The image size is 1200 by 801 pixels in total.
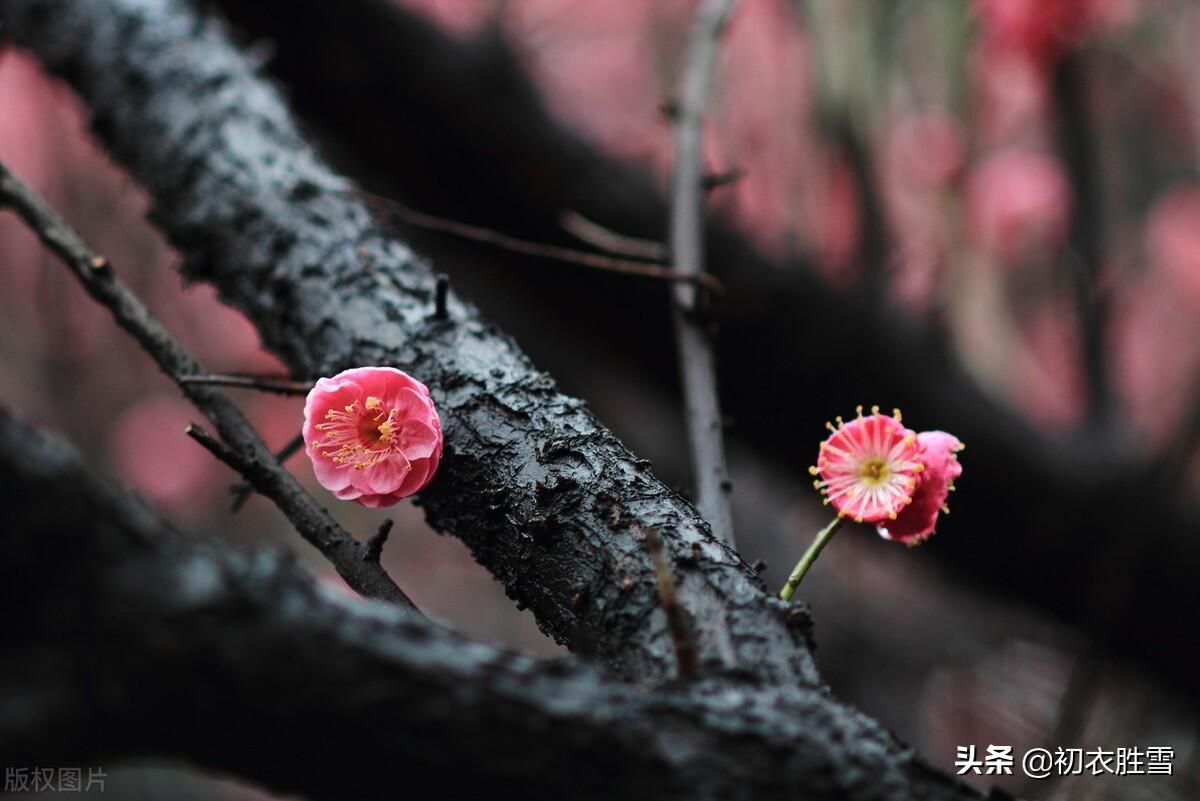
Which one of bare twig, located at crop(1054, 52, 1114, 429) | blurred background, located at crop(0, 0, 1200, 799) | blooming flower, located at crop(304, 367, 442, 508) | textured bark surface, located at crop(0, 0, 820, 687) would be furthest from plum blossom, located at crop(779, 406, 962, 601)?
bare twig, located at crop(1054, 52, 1114, 429)

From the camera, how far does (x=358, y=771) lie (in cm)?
43

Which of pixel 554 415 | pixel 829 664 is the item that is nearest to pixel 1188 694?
pixel 829 664

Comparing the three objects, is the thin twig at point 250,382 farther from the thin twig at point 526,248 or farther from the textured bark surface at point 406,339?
the thin twig at point 526,248

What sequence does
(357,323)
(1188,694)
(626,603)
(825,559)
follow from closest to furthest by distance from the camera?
(626,603), (357,323), (1188,694), (825,559)

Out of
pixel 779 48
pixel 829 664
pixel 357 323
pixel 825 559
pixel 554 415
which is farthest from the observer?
pixel 825 559

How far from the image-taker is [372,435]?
67 cm

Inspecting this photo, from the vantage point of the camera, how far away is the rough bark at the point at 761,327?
1.82 metres

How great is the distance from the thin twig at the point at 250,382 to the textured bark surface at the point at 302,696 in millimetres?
292

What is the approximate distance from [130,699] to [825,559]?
7.93 feet

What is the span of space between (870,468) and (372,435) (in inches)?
14.0

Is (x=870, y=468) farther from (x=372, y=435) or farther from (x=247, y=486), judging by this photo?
(x=247, y=486)

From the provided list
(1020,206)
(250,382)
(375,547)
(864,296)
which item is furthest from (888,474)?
(1020,206)

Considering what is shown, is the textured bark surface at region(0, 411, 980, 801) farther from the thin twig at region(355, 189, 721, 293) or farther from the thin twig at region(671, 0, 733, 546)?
the thin twig at region(355, 189, 721, 293)

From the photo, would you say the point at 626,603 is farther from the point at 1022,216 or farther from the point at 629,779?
the point at 1022,216
